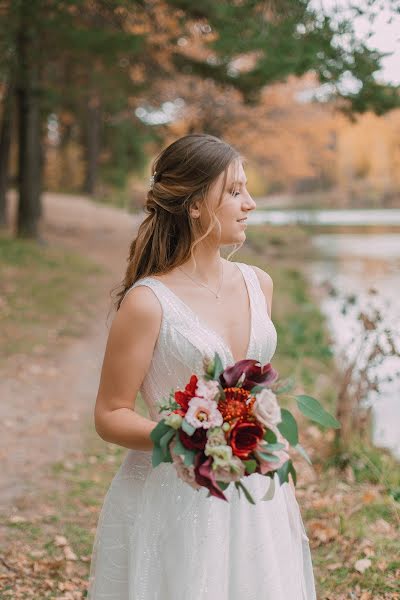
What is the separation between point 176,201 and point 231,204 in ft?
0.62

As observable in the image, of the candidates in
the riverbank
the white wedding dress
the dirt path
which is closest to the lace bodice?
the white wedding dress

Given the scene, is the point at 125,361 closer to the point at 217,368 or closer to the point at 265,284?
the point at 217,368

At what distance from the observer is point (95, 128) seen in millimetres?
28453

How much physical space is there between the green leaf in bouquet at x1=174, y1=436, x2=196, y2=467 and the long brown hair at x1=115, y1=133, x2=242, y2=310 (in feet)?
2.65

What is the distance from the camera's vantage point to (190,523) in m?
2.28

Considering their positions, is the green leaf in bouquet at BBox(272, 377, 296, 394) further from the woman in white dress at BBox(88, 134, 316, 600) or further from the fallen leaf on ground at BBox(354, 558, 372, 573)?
the fallen leaf on ground at BBox(354, 558, 372, 573)

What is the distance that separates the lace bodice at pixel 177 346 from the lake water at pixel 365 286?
3057 mm

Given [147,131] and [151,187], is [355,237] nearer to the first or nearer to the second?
[147,131]

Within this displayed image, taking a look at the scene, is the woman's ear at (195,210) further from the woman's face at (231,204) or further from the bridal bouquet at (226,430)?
the bridal bouquet at (226,430)

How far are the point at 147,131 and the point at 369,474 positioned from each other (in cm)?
2382

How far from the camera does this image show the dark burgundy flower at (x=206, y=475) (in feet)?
5.67

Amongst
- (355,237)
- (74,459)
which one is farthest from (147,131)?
(74,459)

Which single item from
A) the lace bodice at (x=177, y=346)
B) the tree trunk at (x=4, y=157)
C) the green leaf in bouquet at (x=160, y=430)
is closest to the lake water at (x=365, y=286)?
the lace bodice at (x=177, y=346)

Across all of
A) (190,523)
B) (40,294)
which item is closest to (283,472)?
(190,523)
